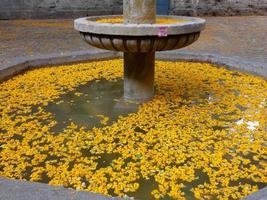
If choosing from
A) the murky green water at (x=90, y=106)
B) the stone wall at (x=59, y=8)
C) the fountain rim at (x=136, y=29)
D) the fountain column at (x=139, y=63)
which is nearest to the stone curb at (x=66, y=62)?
the murky green water at (x=90, y=106)

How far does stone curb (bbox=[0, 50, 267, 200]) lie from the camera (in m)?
2.17

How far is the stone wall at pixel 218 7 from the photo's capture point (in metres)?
13.7

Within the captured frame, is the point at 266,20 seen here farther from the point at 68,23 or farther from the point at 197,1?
the point at 68,23

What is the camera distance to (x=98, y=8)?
1304 centimetres

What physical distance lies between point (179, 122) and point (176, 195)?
4.78 feet

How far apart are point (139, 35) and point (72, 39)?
5.79 metres

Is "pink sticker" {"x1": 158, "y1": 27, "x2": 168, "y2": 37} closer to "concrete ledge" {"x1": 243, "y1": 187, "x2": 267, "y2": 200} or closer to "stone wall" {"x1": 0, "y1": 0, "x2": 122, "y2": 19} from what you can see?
"concrete ledge" {"x1": 243, "y1": 187, "x2": 267, "y2": 200}

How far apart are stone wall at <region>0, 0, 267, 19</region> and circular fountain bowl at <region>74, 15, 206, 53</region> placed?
962 cm

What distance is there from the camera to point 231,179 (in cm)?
278

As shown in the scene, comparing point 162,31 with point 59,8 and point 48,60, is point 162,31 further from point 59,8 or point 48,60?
point 59,8

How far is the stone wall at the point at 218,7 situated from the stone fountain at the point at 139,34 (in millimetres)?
9913

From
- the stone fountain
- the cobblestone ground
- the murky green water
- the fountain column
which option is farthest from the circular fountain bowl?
the cobblestone ground

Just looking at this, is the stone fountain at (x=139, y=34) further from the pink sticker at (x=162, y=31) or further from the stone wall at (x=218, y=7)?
the stone wall at (x=218, y=7)

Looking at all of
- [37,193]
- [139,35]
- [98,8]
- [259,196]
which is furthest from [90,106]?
[98,8]
